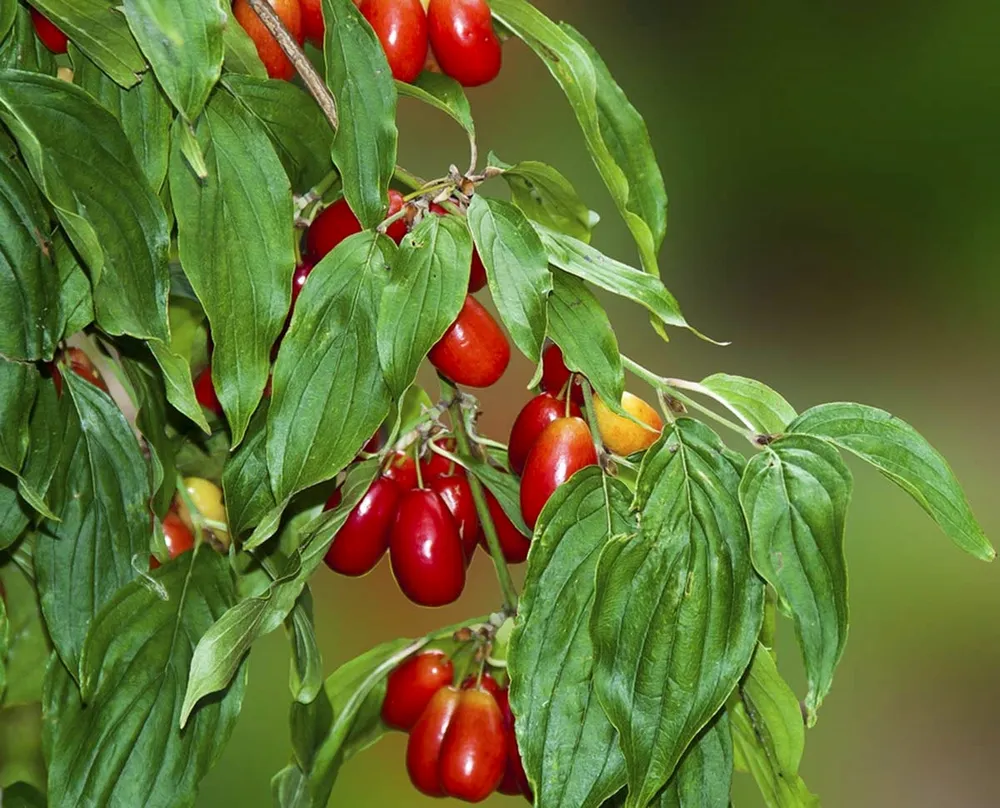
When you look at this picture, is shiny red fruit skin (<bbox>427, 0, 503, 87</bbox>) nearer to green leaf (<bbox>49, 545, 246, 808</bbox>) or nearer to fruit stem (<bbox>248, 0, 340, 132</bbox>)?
fruit stem (<bbox>248, 0, 340, 132</bbox>)

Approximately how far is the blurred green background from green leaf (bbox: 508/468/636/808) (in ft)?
5.70

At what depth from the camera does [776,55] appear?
2434 millimetres

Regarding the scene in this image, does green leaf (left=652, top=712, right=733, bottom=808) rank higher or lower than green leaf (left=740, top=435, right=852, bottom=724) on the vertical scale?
lower

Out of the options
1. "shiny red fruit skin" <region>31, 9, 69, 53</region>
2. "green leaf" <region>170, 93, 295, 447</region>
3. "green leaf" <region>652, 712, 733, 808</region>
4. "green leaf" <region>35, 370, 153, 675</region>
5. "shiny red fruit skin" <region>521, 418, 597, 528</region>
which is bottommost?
"green leaf" <region>35, 370, 153, 675</region>

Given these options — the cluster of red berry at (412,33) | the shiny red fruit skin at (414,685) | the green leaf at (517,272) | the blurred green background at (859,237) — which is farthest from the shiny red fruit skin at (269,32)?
the blurred green background at (859,237)

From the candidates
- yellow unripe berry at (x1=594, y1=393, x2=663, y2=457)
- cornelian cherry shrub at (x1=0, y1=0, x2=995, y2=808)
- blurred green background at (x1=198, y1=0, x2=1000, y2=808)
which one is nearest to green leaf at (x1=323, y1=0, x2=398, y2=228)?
cornelian cherry shrub at (x1=0, y1=0, x2=995, y2=808)

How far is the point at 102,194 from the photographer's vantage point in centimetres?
31

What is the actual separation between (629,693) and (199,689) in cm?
12

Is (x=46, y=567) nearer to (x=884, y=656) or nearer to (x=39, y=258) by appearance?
(x=39, y=258)

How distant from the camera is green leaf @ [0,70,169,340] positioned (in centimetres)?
30

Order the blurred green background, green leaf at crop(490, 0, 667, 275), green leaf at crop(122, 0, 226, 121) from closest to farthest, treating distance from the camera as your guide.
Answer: green leaf at crop(122, 0, 226, 121), green leaf at crop(490, 0, 667, 275), the blurred green background

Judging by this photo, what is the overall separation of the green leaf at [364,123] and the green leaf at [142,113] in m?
0.05

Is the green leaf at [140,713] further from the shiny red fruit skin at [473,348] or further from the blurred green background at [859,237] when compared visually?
the blurred green background at [859,237]

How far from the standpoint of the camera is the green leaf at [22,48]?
1.06ft
